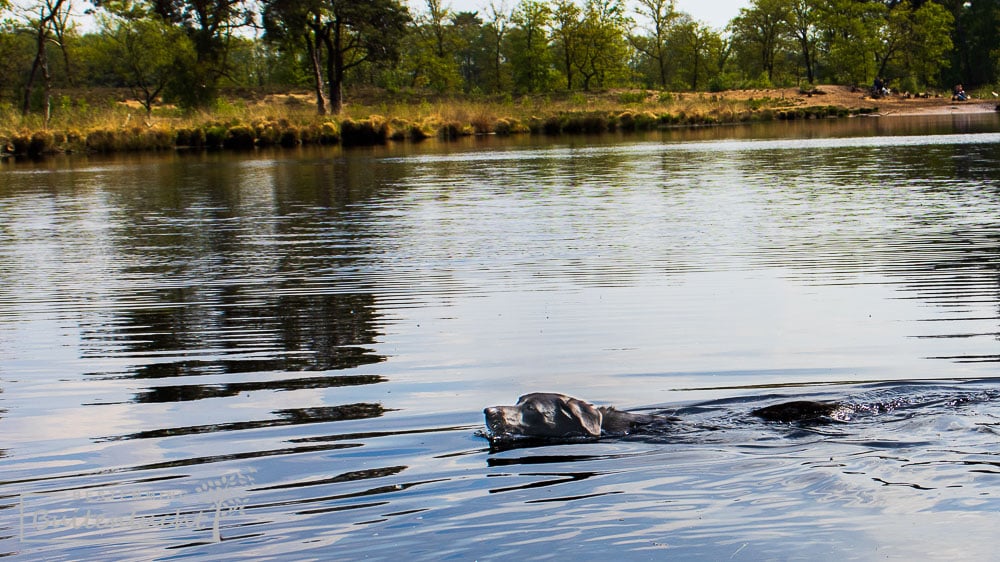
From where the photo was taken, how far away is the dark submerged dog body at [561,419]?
5801mm

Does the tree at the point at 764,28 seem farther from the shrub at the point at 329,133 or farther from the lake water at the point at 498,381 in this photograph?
the lake water at the point at 498,381

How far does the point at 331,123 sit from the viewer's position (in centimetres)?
5366

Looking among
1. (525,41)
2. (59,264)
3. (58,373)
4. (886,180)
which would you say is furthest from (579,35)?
(58,373)

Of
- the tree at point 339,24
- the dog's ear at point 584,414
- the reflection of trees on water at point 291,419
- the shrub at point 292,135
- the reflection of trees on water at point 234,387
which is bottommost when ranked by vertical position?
the reflection of trees on water at point 291,419

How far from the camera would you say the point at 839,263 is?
39.5 ft

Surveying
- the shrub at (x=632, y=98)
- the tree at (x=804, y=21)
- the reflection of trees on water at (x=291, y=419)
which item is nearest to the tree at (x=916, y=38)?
the tree at (x=804, y=21)

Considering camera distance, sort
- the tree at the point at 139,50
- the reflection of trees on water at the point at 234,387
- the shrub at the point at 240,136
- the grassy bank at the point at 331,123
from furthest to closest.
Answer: the tree at the point at 139,50 < the shrub at the point at 240,136 < the grassy bank at the point at 331,123 < the reflection of trees on water at the point at 234,387

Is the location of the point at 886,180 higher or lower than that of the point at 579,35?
lower

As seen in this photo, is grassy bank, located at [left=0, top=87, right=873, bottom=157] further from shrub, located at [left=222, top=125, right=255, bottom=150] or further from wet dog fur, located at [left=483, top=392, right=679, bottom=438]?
wet dog fur, located at [left=483, top=392, right=679, bottom=438]

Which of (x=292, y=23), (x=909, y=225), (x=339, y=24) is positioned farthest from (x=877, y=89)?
(x=909, y=225)

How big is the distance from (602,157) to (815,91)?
161 ft

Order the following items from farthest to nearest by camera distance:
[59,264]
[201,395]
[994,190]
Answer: [994,190]
[59,264]
[201,395]

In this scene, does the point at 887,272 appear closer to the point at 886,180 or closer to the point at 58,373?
the point at 58,373

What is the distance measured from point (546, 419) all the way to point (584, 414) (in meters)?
0.20
